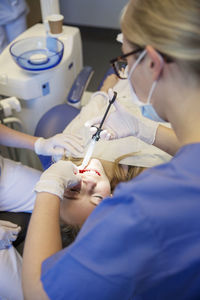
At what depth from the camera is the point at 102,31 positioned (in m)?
3.88

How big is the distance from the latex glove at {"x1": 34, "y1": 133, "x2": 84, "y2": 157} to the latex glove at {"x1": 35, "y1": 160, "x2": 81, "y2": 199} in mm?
162

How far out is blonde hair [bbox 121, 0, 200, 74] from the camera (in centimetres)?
61

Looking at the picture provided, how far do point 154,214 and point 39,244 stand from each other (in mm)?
364

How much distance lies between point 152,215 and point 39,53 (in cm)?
149

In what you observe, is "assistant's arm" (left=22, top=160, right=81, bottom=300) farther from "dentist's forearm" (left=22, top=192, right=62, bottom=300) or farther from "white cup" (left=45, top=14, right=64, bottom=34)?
"white cup" (left=45, top=14, right=64, bottom=34)

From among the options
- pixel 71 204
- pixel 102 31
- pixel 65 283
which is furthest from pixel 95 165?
pixel 102 31

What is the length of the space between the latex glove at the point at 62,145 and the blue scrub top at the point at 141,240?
25.0 inches

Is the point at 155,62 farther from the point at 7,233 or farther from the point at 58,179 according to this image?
the point at 7,233

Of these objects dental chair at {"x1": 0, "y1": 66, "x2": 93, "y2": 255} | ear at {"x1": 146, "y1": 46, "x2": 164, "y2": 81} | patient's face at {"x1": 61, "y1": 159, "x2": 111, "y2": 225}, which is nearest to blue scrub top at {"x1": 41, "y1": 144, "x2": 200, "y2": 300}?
ear at {"x1": 146, "y1": 46, "x2": 164, "y2": 81}

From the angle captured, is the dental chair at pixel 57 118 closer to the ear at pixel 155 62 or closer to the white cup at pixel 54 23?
the white cup at pixel 54 23

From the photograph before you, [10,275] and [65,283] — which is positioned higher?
[65,283]

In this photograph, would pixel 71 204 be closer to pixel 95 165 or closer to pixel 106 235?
pixel 95 165

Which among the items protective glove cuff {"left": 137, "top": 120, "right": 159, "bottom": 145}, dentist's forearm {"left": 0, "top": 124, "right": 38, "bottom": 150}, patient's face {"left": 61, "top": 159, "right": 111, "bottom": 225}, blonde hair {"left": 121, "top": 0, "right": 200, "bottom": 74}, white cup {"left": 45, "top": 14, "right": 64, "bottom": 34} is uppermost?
blonde hair {"left": 121, "top": 0, "right": 200, "bottom": 74}

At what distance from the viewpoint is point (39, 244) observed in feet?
2.57
